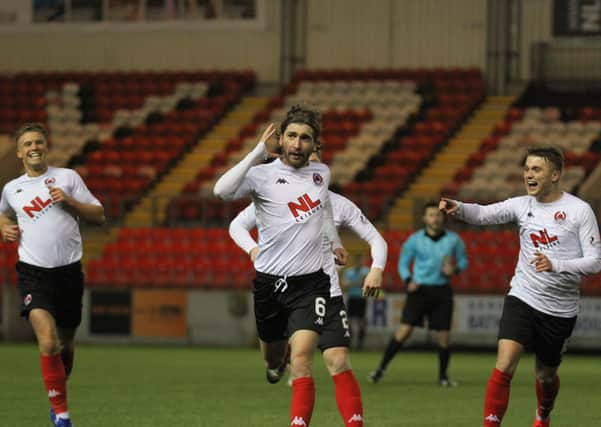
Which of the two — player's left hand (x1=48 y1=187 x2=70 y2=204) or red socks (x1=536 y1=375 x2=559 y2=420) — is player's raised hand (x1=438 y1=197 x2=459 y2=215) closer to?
red socks (x1=536 y1=375 x2=559 y2=420)

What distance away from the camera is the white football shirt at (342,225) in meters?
8.81

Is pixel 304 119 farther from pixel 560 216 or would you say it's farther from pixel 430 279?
pixel 430 279

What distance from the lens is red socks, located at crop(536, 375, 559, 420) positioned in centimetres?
962

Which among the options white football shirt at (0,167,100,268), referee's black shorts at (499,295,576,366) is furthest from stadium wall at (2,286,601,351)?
referee's black shorts at (499,295,576,366)

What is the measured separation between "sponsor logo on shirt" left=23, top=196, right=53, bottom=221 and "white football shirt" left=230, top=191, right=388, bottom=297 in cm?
141

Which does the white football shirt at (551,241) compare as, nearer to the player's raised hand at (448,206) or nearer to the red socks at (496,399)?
the player's raised hand at (448,206)

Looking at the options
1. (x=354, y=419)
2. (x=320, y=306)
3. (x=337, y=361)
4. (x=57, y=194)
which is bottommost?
(x=354, y=419)

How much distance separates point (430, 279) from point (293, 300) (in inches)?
290

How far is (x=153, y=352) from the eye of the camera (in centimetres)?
2173

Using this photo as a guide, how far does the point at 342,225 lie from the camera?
975 centimetres

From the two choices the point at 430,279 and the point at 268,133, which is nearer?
the point at 268,133

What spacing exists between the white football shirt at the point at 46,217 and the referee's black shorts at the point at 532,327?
125 inches

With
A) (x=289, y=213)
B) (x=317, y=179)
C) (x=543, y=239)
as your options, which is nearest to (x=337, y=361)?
(x=289, y=213)

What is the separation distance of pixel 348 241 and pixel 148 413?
1295 cm
